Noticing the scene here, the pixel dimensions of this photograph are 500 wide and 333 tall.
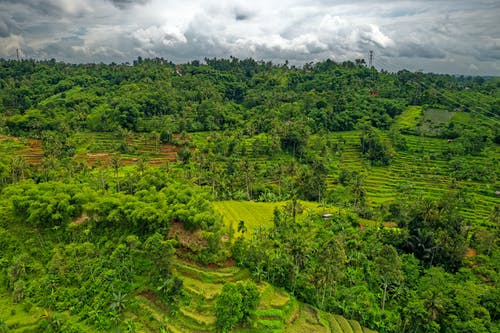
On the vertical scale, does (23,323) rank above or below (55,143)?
below

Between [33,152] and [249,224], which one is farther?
[33,152]

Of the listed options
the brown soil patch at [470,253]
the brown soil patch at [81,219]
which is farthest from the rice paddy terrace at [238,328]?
the brown soil patch at [470,253]

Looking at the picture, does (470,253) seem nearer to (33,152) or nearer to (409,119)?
(409,119)

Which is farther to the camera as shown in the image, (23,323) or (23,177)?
(23,177)

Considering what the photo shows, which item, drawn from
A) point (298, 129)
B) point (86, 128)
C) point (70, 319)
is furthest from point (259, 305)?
point (86, 128)

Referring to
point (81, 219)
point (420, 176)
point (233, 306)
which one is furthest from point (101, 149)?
point (420, 176)

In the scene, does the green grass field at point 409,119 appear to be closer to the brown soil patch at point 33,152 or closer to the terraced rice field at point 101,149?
the terraced rice field at point 101,149

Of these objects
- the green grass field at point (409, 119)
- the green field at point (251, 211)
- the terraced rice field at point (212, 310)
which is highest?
the green grass field at point (409, 119)

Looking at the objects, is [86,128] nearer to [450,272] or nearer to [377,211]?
[377,211]
